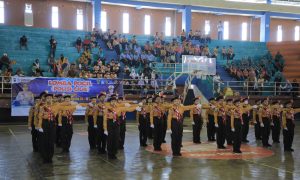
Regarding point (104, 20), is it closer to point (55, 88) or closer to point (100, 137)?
point (55, 88)

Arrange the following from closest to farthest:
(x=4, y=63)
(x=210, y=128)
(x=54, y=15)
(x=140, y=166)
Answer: (x=140, y=166)
(x=210, y=128)
(x=4, y=63)
(x=54, y=15)

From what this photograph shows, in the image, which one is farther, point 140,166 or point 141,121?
point 141,121

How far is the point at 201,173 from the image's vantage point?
941cm

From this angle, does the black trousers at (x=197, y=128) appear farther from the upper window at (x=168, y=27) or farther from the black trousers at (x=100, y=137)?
the upper window at (x=168, y=27)

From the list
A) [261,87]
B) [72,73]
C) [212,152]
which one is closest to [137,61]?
[72,73]

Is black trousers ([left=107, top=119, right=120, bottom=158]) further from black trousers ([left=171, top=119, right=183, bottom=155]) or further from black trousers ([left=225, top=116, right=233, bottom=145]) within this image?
black trousers ([left=225, top=116, right=233, bottom=145])

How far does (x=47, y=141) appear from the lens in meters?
10.6

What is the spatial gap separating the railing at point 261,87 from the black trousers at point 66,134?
1462 cm

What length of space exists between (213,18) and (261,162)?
94.7ft

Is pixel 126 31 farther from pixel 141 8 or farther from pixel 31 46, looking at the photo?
pixel 31 46

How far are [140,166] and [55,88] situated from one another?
12334 millimetres

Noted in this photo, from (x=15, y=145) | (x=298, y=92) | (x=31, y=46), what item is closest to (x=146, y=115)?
(x=15, y=145)

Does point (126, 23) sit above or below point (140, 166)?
above

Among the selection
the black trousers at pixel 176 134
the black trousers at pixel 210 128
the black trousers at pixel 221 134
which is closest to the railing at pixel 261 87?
the black trousers at pixel 210 128
